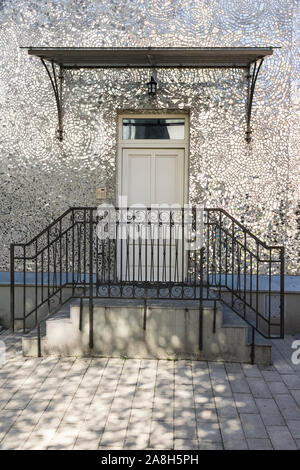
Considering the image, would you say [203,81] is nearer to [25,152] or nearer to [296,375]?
[25,152]

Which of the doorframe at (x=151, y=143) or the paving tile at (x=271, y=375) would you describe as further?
the doorframe at (x=151, y=143)

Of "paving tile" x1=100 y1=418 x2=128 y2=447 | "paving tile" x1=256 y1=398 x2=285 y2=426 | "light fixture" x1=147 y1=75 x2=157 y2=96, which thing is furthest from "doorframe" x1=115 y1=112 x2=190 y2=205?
"paving tile" x1=100 y1=418 x2=128 y2=447

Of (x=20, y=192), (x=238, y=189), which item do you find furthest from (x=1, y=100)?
(x=238, y=189)

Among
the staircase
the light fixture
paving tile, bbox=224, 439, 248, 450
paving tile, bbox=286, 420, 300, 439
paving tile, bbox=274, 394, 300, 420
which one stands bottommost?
paving tile, bbox=224, 439, 248, 450

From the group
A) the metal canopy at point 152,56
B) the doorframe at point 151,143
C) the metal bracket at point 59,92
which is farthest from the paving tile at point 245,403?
the metal bracket at point 59,92

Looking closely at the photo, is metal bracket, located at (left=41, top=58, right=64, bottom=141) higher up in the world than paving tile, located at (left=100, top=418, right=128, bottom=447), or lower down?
higher up

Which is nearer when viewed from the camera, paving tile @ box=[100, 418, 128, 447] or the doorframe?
paving tile @ box=[100, 418, 128, 447]

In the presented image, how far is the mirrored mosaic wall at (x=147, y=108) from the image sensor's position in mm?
6320

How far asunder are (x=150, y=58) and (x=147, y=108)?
842 millimetres

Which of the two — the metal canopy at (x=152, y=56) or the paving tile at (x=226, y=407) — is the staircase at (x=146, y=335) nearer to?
the paving tile at (x=226, y=407)

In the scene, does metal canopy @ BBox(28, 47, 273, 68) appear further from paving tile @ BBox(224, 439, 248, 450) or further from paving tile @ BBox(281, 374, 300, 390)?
paving tile @ BBox(224, 439, 248, 450)

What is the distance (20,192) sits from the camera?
6.54m

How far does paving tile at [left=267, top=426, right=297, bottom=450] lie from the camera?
10.5ft

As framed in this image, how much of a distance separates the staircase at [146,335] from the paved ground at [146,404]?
A: 0.42 feet
